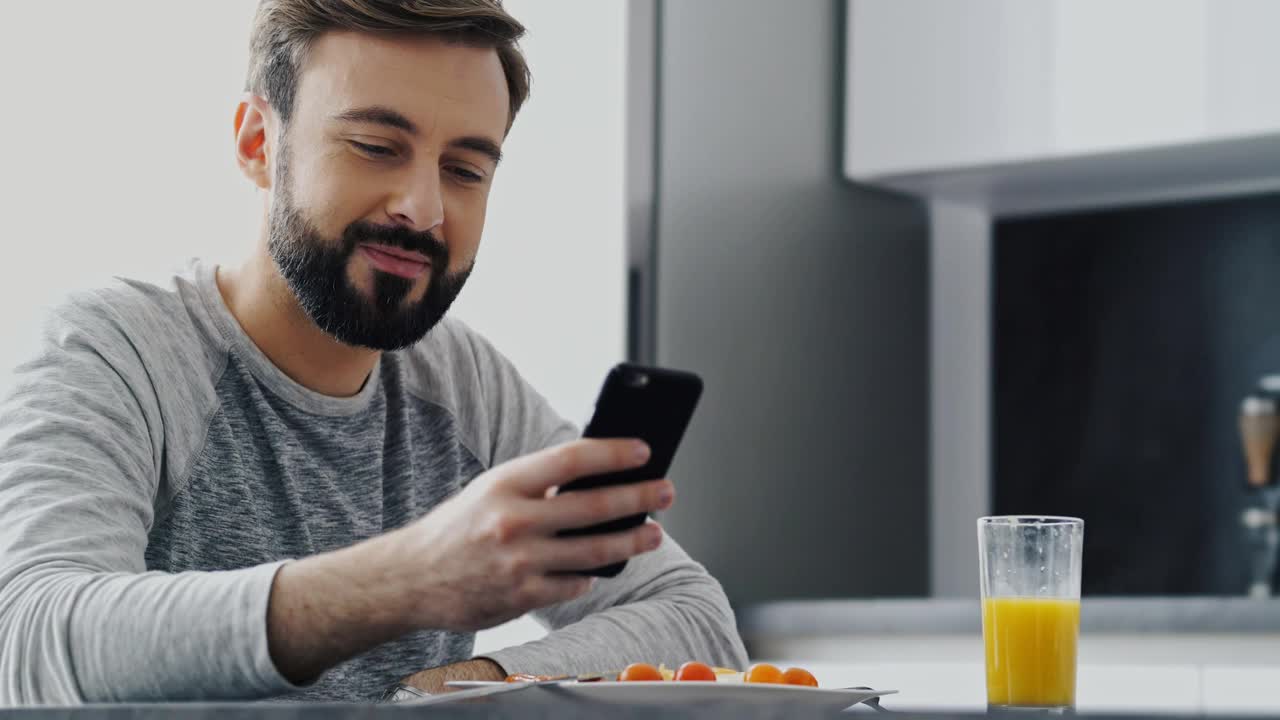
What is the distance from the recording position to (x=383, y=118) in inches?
52.2

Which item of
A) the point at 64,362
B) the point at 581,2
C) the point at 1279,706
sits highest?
the point at 581,2

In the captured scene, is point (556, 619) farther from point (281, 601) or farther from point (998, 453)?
point (998, 453)

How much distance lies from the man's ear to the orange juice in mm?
808

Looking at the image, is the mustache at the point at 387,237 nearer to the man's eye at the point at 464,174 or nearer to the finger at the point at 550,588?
the man's eye at the point at 464,174

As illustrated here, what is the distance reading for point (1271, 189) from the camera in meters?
2.81

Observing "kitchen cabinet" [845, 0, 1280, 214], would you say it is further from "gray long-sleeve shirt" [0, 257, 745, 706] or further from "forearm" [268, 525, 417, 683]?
"forearm" [268, 525, 417, 683]

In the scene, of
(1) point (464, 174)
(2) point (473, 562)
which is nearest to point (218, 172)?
(1) point (464, 174)

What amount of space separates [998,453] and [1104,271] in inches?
15.3

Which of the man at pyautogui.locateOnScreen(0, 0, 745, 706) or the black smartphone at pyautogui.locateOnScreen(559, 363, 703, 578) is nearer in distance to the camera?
the black smartphone at pyautogui.locateOnScreen(559, 363, 703, 578)

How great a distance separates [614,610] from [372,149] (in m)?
0.44

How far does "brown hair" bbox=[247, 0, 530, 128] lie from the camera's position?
135 centimetres

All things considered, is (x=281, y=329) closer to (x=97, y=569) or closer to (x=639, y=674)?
(x=97, y=569)

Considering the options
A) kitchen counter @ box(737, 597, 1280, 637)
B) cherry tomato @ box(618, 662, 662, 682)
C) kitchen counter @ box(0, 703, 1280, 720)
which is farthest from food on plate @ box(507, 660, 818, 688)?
kitchen counter @ box(737, 597, 1280, 637)

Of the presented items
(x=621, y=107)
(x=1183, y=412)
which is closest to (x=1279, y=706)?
(x=1183, y=412)
